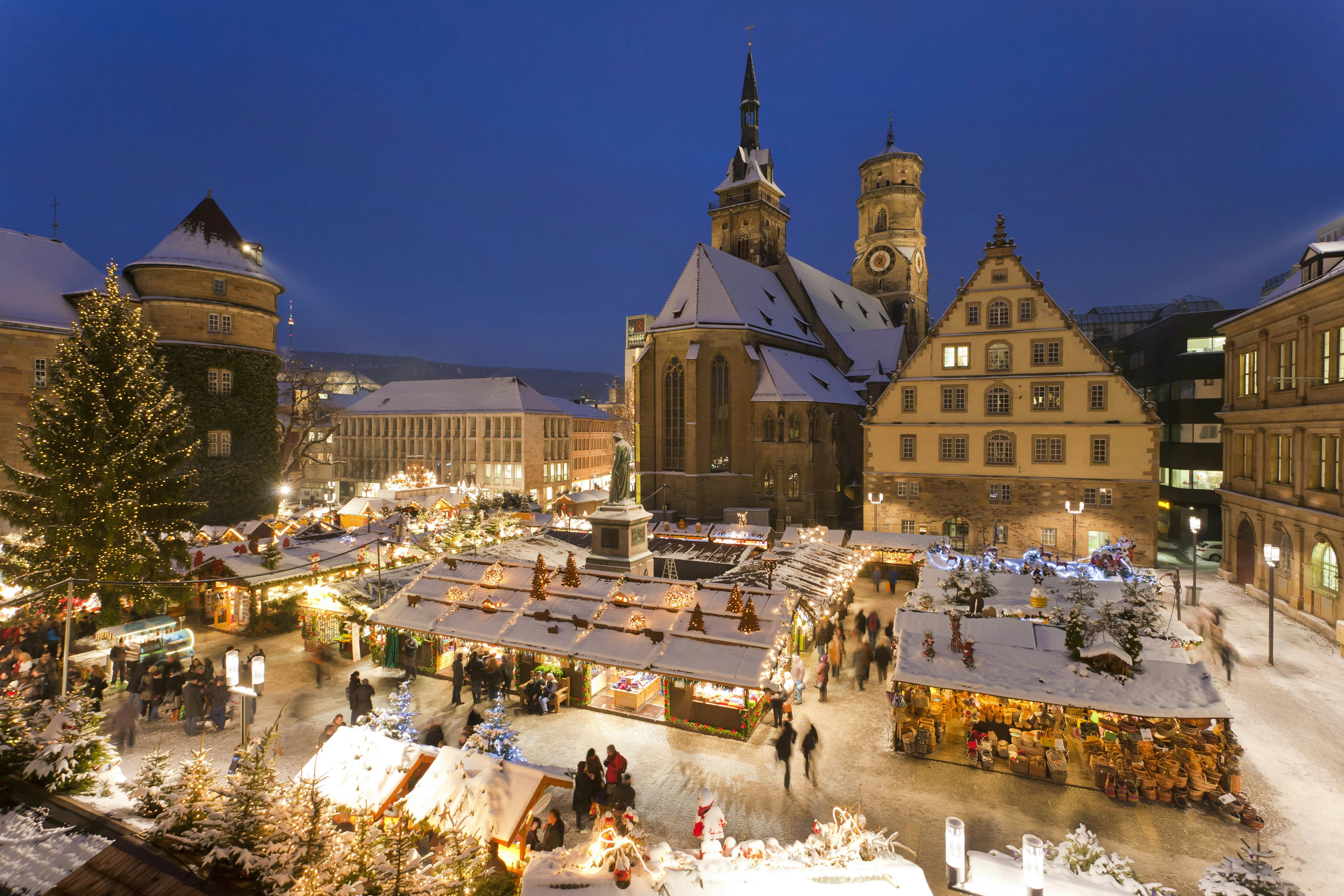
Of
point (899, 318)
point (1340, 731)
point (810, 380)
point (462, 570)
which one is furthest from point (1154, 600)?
point (899, 318)

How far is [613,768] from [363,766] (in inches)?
156

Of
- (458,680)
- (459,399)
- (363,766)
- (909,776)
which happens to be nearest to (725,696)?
(909,776)

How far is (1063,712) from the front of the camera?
41.1ft

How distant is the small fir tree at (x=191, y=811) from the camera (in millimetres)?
4844

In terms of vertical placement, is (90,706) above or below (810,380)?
below

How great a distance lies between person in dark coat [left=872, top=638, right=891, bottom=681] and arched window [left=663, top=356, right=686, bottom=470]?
80.4ft

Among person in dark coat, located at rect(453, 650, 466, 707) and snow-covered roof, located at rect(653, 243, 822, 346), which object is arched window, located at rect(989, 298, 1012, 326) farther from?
person in dark coat, located at rect(453, 650, 466, 707)

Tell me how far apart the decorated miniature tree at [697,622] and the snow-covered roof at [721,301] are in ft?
94.3

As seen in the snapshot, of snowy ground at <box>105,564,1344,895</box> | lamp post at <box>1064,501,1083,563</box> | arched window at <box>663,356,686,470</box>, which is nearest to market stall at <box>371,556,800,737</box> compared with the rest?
snowy ground at <box>105,564,1344,895</box>

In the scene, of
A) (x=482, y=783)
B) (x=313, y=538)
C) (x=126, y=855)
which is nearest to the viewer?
(x=126, y=855)

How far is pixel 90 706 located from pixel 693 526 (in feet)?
86.4

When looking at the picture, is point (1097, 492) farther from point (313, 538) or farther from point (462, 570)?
point (313, 538)

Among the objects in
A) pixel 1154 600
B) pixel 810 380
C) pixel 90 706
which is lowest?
pixel 90 706

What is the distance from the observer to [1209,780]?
1086 centimetres
